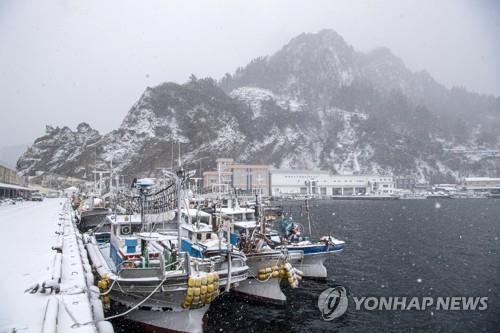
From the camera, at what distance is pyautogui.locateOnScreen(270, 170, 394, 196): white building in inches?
5369

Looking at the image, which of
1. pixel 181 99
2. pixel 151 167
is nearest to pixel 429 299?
pixel 151 167

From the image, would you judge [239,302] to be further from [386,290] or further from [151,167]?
[151,167]

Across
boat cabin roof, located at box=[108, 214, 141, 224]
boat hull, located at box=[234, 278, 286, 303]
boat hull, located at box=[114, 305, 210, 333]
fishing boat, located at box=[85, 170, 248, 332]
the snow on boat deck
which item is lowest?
boat hull, located at box=[234, 278, 286, 303]

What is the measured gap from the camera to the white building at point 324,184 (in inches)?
5369

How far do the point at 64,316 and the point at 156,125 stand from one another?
162 metres

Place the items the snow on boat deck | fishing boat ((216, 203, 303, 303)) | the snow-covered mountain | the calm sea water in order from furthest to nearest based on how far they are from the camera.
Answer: the snow-covered mountain, fishing boat ((216, 203, 303, 303)), the calm sea water, the snow on boat deck

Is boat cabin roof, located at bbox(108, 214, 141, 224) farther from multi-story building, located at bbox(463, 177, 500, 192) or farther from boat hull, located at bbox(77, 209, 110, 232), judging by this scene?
multi-story building, located at bbox(463, 177, 500, 192)

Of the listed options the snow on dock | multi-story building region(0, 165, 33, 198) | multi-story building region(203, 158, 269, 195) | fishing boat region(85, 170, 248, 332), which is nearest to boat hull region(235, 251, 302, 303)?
fishing boat region(85, 170, 248, 332)

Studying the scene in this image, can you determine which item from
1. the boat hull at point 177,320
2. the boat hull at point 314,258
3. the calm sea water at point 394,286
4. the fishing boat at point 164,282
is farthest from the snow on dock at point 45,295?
the boat hull at point 314,258

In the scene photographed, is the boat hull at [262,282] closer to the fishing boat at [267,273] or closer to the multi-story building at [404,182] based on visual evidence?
the fishing boat at [267,273]

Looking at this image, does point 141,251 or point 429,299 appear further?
point 429,299

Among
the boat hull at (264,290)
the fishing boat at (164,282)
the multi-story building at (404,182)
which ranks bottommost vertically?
the boat hull at (264,290)

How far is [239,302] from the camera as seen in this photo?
18.5 metres

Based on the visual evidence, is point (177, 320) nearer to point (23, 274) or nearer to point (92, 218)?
point (23, 274)
